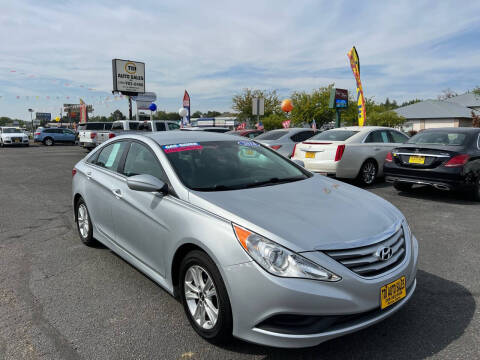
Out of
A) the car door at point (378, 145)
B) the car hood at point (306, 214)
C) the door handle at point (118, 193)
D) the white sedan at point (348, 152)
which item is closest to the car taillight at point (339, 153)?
the white sedan at point (348, 152)

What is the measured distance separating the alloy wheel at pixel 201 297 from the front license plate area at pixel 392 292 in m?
1.08

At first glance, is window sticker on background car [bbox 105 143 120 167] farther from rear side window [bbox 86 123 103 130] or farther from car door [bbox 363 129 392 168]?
rear side window [bbox 86 123 103 130]

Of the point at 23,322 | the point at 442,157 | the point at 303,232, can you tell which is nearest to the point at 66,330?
the point at 23,322

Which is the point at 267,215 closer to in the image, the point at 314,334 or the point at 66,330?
the point at 314,334

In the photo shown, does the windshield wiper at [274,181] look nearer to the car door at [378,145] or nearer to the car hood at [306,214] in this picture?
the car hood at [306,214]

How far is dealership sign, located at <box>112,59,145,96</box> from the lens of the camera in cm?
3145

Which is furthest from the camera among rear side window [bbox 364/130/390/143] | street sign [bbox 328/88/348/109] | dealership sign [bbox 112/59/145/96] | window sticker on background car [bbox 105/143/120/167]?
dealership sign [bbox 112/59/145/96]

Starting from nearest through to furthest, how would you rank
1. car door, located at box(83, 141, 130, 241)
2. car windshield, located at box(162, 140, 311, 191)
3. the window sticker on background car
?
car windshield, located at box(162, 140, 311, 191) < car door, located at box(83, 141, 130, 241) < the window sticker on background car

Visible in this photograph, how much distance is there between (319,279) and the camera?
2209mm

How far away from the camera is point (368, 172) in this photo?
9367 mm

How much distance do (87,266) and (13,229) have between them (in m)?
2.27

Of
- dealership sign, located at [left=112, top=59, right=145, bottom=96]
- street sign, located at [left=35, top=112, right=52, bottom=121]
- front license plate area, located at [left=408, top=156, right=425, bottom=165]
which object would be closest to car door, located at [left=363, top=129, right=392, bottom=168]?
front license plate area, located at [left=408, top=156, right=425, bottom=165]

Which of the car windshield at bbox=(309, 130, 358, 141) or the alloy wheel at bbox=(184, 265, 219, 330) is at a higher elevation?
the car windshield at bbox=(309, 130, 358, 141)

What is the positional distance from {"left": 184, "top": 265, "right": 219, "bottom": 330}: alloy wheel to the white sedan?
20.6 ft
